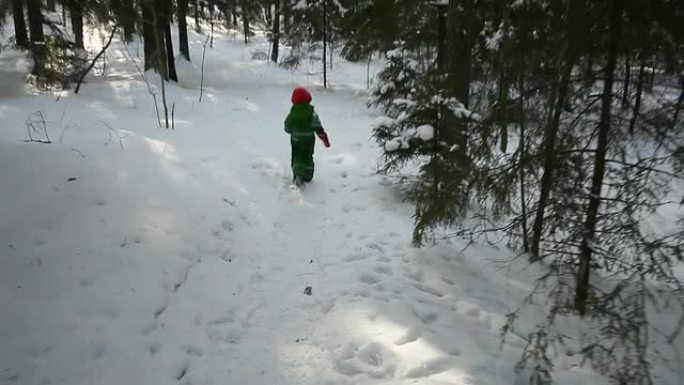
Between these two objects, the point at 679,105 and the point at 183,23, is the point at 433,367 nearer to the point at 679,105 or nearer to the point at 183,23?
the point at 679,105

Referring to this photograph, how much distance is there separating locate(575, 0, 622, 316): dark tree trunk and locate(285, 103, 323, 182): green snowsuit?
488 cm

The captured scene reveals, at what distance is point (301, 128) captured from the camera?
26.7ft

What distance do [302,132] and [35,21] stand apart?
10.9 m

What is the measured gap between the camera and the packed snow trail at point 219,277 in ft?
13.5

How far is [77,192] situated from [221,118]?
23.3 feet

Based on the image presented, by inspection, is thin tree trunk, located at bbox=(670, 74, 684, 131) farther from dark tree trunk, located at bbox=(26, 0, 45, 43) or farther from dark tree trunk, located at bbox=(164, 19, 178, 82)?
dark tree trunk, located at bbox=(164, 19, 178, 82)

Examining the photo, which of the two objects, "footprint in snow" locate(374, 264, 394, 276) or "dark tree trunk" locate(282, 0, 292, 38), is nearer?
"footprint in snow" locate(374, 264, 394, 276)

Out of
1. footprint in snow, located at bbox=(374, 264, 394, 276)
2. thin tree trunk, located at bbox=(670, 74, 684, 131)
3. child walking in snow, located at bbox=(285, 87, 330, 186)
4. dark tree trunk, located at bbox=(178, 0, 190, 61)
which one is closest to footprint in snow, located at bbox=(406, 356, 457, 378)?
footprint in snow, located at bbox=(374, 264, 394, 276)

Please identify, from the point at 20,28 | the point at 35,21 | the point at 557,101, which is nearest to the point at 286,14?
the point at 20,28

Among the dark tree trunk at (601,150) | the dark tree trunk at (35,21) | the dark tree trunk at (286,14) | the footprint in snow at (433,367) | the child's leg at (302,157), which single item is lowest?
the footprint in snow at (433,367)

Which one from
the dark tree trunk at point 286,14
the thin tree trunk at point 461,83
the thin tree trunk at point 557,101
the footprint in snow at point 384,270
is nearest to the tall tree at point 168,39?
the dark tree trunk at point 286,14

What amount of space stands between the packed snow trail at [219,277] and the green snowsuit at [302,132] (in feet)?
1.53

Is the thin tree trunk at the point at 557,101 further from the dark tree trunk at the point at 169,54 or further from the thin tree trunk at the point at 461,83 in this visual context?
the dark tree trunk at the point at 169,54

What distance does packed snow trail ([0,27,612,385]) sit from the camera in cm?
411
